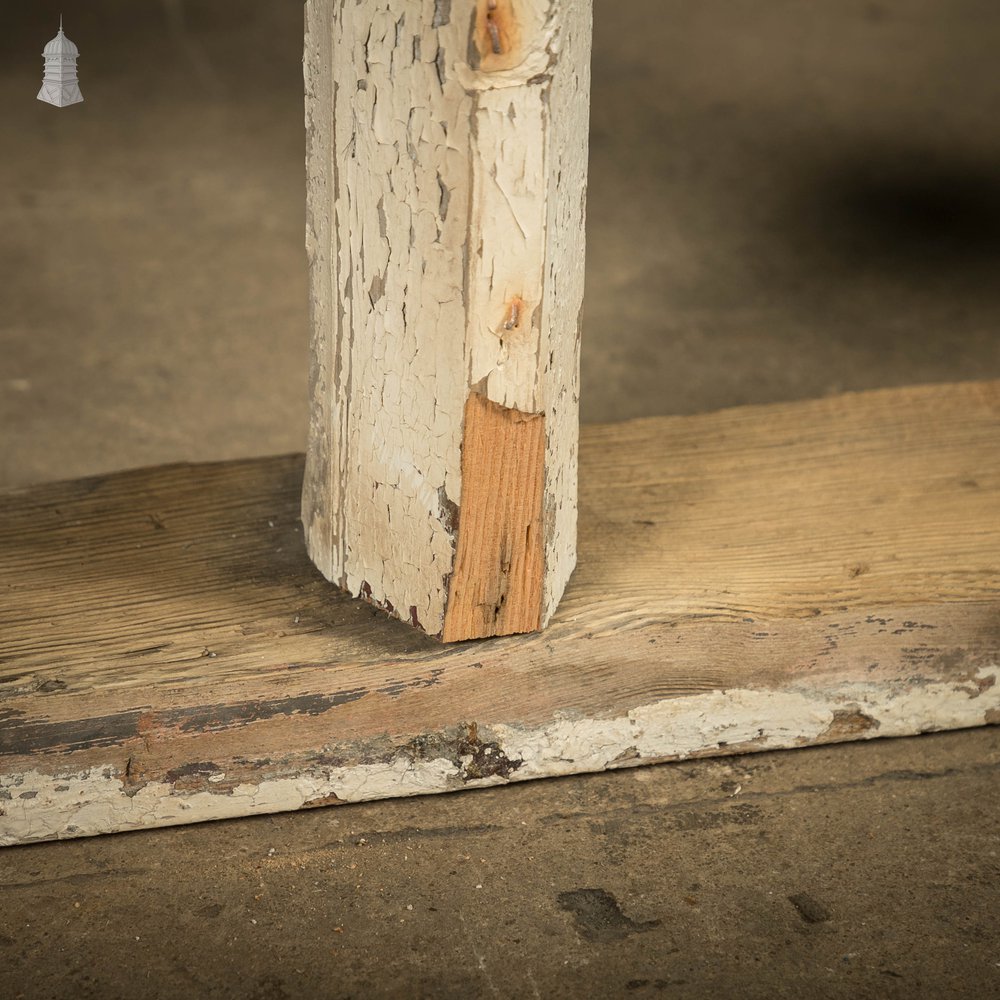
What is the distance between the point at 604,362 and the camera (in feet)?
12.4

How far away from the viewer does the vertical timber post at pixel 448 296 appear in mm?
1661

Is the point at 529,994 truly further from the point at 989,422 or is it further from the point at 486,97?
the point at 989,422

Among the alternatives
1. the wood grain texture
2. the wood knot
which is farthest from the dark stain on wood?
the wood knot

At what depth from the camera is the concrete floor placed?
70.8 inches

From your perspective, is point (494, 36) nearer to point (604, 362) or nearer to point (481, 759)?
point (481, 759)

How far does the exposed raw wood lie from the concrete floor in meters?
0.07

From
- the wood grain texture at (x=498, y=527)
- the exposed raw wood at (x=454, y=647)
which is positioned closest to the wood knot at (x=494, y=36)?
the wood grain texture at (x=498, y=527)

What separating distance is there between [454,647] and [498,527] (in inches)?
7.3

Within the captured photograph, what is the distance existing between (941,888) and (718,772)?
35cm

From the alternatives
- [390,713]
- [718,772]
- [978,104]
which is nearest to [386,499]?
[390,713]

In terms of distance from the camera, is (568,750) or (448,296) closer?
(448,296)

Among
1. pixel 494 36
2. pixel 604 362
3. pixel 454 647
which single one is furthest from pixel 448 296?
pixel 604 362

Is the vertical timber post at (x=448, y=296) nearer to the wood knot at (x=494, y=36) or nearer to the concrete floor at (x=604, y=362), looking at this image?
the wood knot at (x=494, y=36)

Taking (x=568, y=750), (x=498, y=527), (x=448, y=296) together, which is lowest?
(x=568, y=750)
